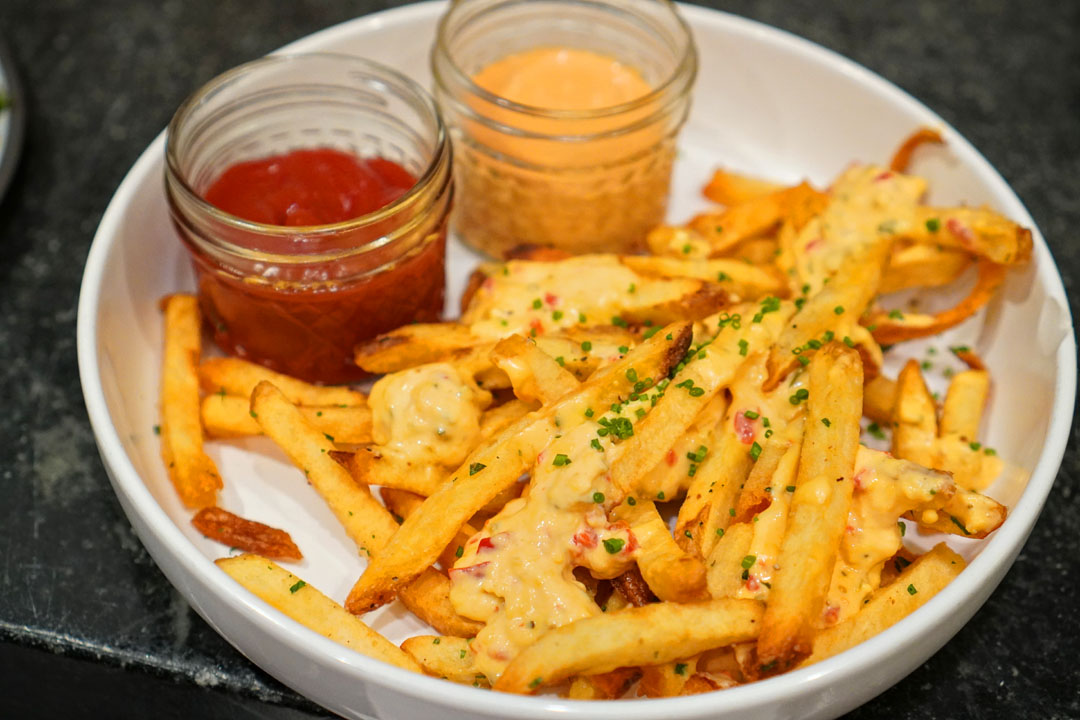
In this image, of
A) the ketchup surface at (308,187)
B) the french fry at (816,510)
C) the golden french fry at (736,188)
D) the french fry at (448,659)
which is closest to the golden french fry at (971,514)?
the french fry at (816,510)

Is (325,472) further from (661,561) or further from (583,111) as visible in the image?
(583,111)

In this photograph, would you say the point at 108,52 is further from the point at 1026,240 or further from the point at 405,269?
the point at 1026,240

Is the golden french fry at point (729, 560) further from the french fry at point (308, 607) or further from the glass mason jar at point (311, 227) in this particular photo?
the glass mason jar at point (311, 227)

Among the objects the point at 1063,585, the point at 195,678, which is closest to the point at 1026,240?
the point at 1063,585

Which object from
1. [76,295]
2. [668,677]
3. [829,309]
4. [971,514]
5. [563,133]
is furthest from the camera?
[76,295]

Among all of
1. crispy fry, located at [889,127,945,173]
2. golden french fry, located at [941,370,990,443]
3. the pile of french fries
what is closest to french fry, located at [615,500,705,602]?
the pile of french fries

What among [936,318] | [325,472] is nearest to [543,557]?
[325,472]

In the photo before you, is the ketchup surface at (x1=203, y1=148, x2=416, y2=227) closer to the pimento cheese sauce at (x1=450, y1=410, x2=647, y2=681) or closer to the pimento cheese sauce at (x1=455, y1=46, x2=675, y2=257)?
the pimento cheese sauce at (x1=455, y1=46, x2=675, y2=257)
